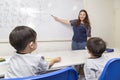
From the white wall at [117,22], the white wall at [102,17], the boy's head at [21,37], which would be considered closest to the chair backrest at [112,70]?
the boy's head at [21,37]

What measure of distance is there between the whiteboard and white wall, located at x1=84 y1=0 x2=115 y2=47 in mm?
373

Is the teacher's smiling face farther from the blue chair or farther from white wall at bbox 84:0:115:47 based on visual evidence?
the blue chair

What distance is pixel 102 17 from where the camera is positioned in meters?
4.36

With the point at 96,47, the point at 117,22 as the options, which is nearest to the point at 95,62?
the point at 96,47

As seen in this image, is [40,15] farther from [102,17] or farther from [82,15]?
[102,17]

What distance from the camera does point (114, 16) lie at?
4.62m

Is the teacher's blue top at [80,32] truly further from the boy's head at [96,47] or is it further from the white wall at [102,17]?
the boy's head at [96,47]

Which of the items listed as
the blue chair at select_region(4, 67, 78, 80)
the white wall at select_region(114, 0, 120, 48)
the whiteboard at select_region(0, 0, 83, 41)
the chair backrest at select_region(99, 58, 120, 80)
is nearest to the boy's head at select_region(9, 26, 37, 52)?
the blue chair at select_region(4, 67, 78, 80)

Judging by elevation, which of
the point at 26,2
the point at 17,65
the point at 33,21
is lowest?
the point at 17,65

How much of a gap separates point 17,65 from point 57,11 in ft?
7.78

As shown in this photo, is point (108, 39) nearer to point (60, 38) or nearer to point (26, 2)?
point (60, 38)

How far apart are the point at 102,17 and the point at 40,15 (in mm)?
1760

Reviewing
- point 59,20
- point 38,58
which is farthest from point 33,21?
point 38,58

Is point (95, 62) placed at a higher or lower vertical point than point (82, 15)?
lower
